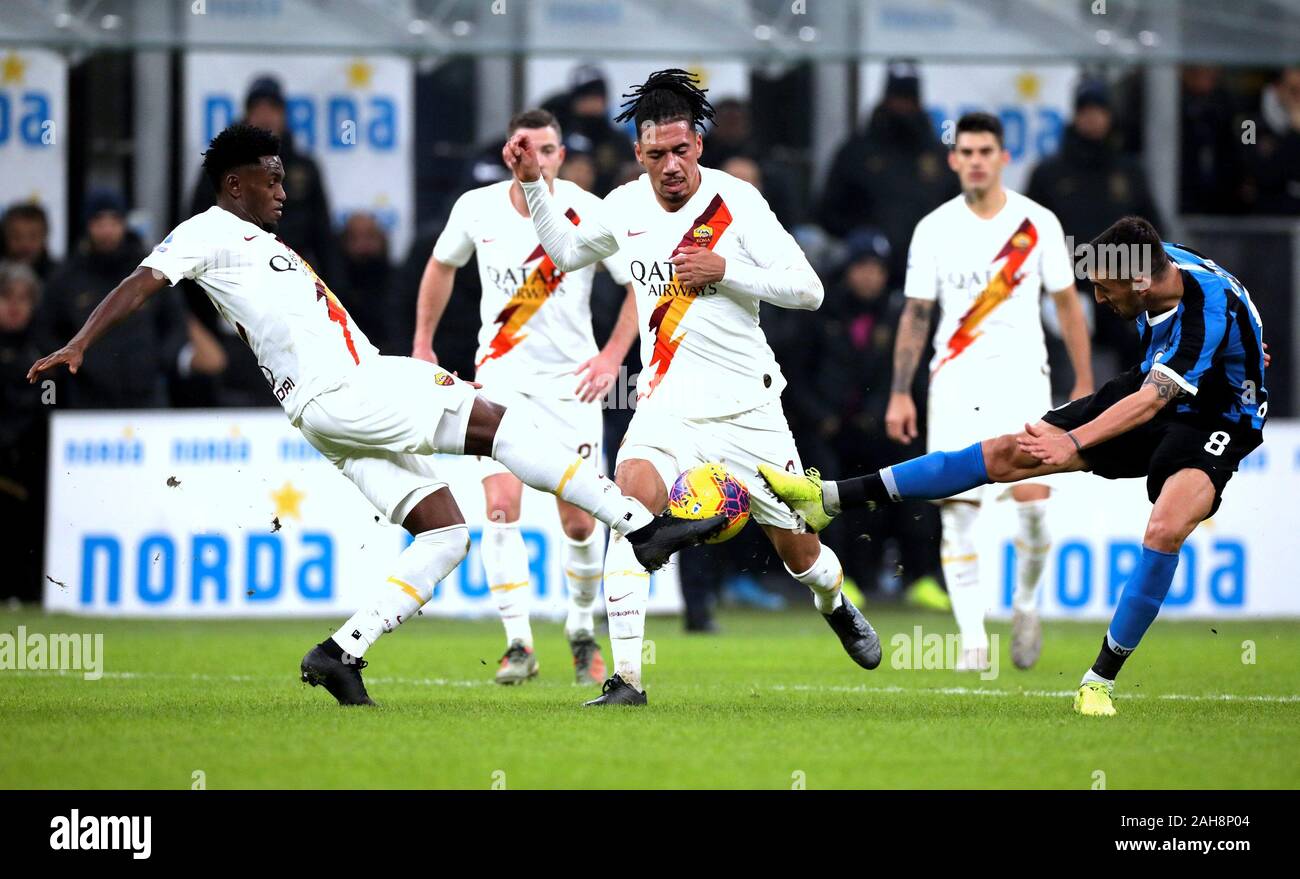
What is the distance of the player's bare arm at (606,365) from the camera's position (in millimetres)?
9242

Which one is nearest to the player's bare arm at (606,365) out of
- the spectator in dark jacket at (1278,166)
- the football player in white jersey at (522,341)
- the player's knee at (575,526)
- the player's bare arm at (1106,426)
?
the football player in white jersey at (522,341)

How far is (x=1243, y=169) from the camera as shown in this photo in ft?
52.3

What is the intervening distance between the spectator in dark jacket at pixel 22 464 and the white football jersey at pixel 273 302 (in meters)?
6.71

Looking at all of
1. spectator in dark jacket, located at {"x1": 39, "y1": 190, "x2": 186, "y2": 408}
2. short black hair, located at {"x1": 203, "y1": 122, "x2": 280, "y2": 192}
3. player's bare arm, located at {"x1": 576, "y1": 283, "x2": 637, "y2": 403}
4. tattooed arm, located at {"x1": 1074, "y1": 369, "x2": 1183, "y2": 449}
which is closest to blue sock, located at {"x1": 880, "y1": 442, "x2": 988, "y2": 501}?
tattooed arm, located at {"x1": 1074, "y1": 369, "x2": 1183, "y2": 449}

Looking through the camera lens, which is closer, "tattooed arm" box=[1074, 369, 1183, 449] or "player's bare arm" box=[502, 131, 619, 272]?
"tattooed arm" box=[1074, 369, 1183, 449]

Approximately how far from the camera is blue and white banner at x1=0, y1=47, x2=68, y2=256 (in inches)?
579

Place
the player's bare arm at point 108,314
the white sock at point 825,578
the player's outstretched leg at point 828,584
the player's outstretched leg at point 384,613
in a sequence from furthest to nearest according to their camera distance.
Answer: the white sock at point 825,578
the player's outstretched leg at point 828,584
the player's outstretched leg at point 384,613
the player's bare arm at point 108,314

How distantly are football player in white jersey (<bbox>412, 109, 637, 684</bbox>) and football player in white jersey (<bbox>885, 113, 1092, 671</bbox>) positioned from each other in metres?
1.80

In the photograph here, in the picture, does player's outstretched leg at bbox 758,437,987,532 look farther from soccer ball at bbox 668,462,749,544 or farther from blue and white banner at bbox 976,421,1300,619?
blue and white banner at bbox 976,421,1300,619

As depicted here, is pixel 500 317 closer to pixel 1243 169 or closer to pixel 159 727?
pixel 159 727

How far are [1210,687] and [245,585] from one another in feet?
23.0

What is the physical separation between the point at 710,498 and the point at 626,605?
2.00 feet

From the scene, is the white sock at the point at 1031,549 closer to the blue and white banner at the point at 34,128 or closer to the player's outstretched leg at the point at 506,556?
the player's outstretched leg at the point at 506,556
